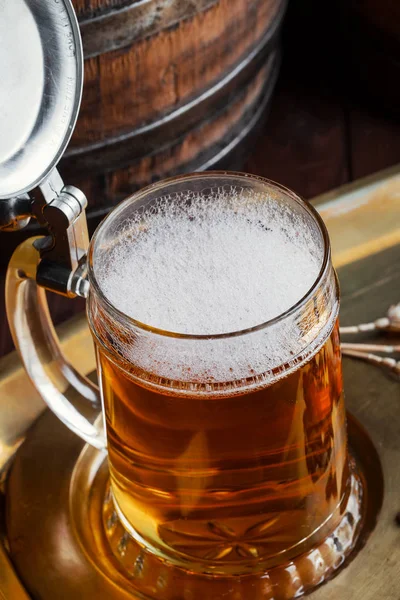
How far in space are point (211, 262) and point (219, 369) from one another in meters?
0.08

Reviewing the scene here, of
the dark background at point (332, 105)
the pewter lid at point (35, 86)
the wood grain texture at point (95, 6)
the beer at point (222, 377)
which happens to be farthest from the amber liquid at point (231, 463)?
the dark background at point (332, 105)

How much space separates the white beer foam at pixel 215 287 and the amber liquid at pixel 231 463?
0.6 inches

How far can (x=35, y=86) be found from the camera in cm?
58

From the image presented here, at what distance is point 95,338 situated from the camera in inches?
22.1

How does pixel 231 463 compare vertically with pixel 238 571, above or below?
above

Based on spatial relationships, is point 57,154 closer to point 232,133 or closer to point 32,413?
point 32,413

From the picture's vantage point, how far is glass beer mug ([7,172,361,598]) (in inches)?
20.4

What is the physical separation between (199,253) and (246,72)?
478 millimetres

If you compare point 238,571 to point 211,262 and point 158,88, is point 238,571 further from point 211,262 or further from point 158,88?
point 158,88

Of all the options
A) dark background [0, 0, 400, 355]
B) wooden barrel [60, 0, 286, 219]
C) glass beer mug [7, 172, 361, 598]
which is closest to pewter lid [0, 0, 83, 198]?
glass beer mug [7, 172, 361, 598]

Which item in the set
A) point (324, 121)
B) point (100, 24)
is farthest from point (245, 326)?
point (324, 121)

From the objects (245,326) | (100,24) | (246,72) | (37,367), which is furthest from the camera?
(246,72)

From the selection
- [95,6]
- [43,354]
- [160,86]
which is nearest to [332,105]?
[160,86]

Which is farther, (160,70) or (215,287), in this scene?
(160,70)
